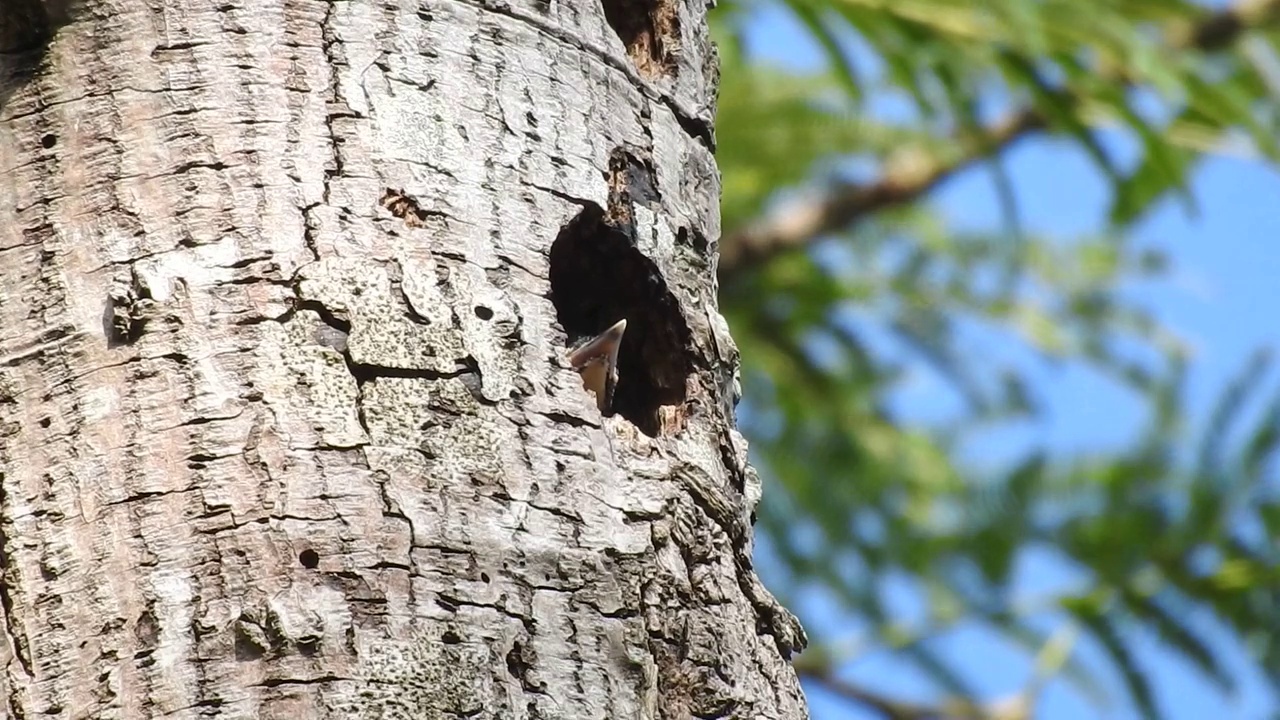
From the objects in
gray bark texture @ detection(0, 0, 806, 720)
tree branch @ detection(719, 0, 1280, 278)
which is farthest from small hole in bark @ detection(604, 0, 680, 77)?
tree branch @ detection(719, 0, 1280, 278)

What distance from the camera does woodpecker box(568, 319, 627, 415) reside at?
1944 mm

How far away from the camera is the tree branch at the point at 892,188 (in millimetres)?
4332

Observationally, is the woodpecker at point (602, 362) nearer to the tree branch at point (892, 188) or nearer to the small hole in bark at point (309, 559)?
the small hole in bark at point (309, 559)

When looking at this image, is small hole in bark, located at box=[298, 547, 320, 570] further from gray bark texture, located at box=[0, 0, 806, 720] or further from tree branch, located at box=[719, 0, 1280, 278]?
tree branch, located at box=[719, 0, 1280, 278]

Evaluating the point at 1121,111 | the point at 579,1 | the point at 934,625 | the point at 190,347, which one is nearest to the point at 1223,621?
the point at 934,625

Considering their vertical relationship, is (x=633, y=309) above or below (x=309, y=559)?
above

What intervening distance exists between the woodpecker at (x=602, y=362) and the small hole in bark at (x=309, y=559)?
21.6 inches

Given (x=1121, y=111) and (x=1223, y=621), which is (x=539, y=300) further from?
(x=1223, y=621)

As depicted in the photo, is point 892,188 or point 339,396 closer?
point 339,396

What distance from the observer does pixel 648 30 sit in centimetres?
208

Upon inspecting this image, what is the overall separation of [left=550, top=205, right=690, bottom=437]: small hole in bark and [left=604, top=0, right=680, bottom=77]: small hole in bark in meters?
0.27

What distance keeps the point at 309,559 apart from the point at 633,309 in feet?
2.04

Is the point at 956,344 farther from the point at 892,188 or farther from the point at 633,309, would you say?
the point at 633,309

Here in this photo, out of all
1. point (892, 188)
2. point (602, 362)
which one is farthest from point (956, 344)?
point (602, 362)
